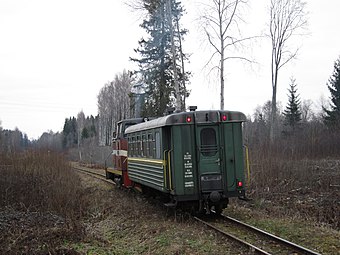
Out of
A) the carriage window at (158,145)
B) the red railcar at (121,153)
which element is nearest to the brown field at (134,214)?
the red railcar at (121,153)

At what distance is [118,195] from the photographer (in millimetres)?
16219

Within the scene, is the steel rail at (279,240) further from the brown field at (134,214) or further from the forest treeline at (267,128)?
the forest treeline at (267,128)

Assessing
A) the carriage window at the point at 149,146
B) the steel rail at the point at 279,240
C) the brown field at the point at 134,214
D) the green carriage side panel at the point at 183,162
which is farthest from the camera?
the carriage window at the point at 149,146

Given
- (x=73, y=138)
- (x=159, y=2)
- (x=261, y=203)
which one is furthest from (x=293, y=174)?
(x=73, y=138)

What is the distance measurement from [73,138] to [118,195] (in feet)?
255

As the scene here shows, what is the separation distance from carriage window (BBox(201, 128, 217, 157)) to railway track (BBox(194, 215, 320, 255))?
1801 mm

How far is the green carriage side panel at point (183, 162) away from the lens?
32.2ft

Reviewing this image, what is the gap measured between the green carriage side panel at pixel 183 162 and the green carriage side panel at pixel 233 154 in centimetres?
92

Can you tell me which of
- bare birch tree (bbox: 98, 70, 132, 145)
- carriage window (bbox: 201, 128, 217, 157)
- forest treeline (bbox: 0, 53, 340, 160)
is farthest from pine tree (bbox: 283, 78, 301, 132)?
carriage window (bbox: 201, 128, 217, 157)

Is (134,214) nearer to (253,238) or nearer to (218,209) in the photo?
(218,209)

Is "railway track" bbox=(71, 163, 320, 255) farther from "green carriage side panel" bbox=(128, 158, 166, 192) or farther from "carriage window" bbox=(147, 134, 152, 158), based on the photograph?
"carriage window" bbox=(147, 134, 152, 158)

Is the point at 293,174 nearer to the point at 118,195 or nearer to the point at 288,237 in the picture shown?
the point at 118,195

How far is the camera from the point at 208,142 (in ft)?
33.2

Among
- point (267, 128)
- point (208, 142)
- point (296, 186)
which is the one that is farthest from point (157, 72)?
point (267, 128)
